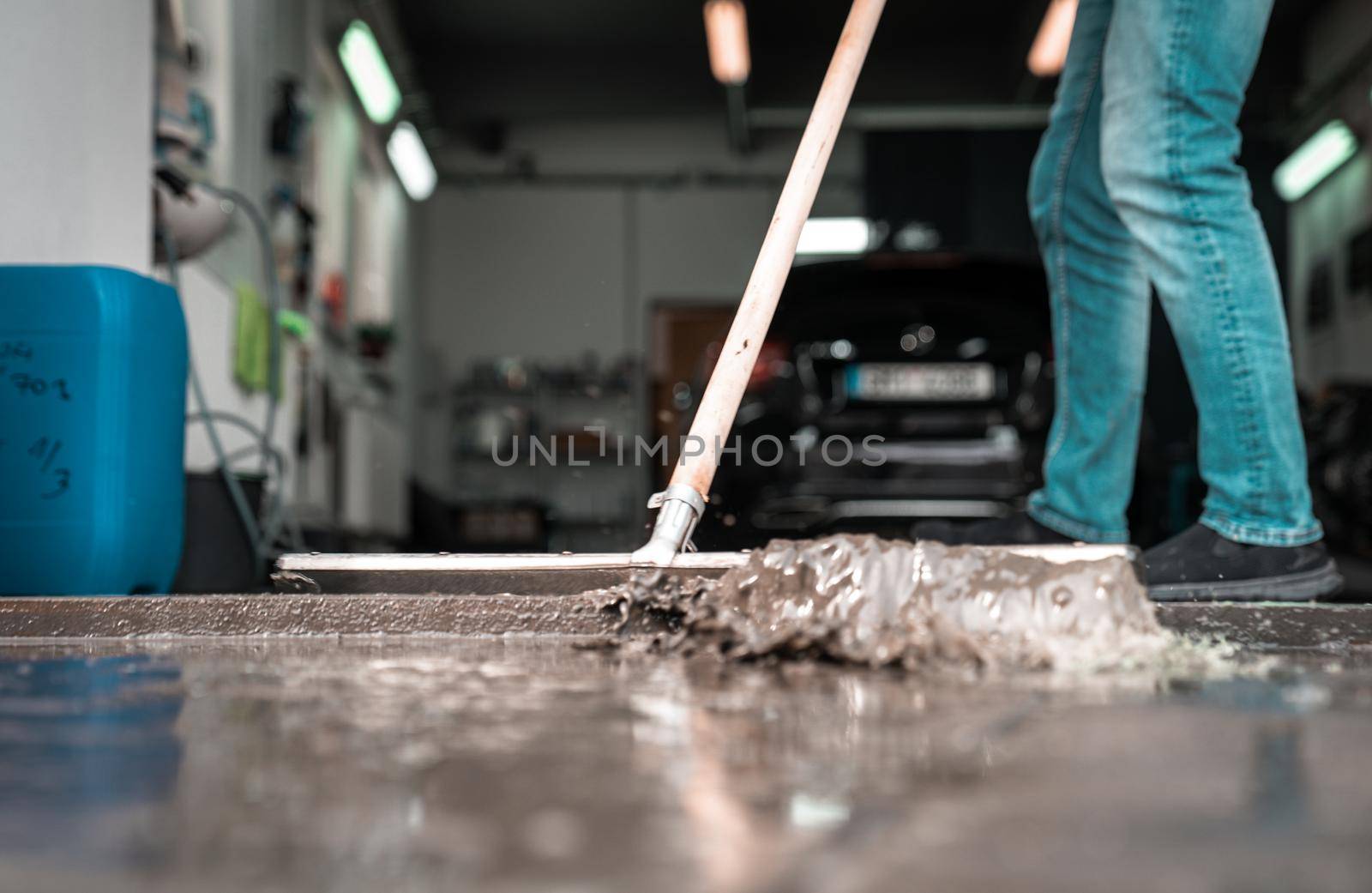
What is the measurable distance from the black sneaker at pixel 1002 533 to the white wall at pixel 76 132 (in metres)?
1.72

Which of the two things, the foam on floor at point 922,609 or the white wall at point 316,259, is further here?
the white wall at point 316,259

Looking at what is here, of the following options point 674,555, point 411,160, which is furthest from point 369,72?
point 674,555

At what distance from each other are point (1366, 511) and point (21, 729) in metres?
5.17

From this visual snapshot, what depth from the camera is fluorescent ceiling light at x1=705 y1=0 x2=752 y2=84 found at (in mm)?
7637

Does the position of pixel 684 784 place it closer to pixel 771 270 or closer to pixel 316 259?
pixel 771 270

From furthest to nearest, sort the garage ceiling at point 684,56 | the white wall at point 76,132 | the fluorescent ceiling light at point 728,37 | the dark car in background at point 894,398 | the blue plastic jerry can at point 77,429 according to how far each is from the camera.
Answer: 1. the garage ceiling at point 684,56
2. the fluorescent ceiling light at point 728,37
3. the dark car in background at point 894,398
4. the white wall at point 76,132
5. the blue plastic jerry can at point 77,429

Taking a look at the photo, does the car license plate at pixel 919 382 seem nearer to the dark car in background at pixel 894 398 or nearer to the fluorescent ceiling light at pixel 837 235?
the dark car in background at pixel 894 398

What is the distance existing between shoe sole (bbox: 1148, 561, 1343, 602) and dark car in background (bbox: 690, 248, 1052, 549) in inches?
40.4

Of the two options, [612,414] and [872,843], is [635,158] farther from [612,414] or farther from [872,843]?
[872,843]

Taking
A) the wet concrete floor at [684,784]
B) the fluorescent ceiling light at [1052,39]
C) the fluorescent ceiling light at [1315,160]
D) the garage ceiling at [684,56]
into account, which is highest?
the garage ceiling at [684,56]

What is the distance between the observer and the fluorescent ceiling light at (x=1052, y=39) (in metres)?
7.72

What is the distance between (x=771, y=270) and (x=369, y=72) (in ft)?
23.3

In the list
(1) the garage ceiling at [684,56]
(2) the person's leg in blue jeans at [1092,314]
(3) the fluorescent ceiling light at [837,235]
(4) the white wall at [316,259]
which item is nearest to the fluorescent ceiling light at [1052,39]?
(1) the garage ceiling at [684,56]

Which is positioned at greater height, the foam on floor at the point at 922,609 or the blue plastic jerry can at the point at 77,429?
the blue plastic jerry can at the point at 77,429
